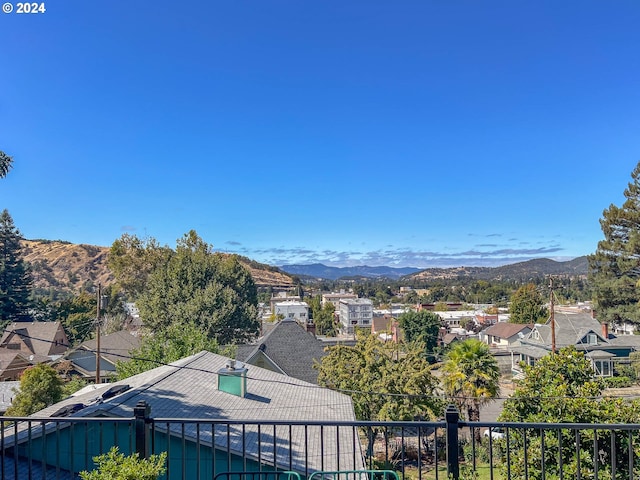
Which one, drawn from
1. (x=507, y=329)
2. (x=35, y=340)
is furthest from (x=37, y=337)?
(x=507, y=329)

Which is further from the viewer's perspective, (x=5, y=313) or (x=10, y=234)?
(x=10, y=234)

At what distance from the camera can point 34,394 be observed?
17344 mm

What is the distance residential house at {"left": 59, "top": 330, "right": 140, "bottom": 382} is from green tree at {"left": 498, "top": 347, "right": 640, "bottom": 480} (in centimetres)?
2285

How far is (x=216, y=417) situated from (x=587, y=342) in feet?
113

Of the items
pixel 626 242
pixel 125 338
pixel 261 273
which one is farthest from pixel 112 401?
pixel 261 273

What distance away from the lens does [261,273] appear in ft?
577

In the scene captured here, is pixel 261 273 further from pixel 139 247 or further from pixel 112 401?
pixel 112 401

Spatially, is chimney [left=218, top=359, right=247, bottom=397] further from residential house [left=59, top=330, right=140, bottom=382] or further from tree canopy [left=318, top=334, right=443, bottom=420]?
residential house [left=59, top=330, right=140, bottom=382]

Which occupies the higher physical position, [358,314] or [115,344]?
[115,344]

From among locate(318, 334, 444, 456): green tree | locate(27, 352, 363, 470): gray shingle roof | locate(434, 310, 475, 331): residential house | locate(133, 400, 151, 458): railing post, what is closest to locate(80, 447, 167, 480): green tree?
locate(133, 400, 151, 458): railing post

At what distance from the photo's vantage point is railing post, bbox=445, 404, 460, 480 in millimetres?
3117

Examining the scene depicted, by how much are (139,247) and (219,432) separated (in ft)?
113

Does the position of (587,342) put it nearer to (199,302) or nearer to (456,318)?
(199,302)

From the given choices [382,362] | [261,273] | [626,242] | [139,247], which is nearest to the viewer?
[382,362]
